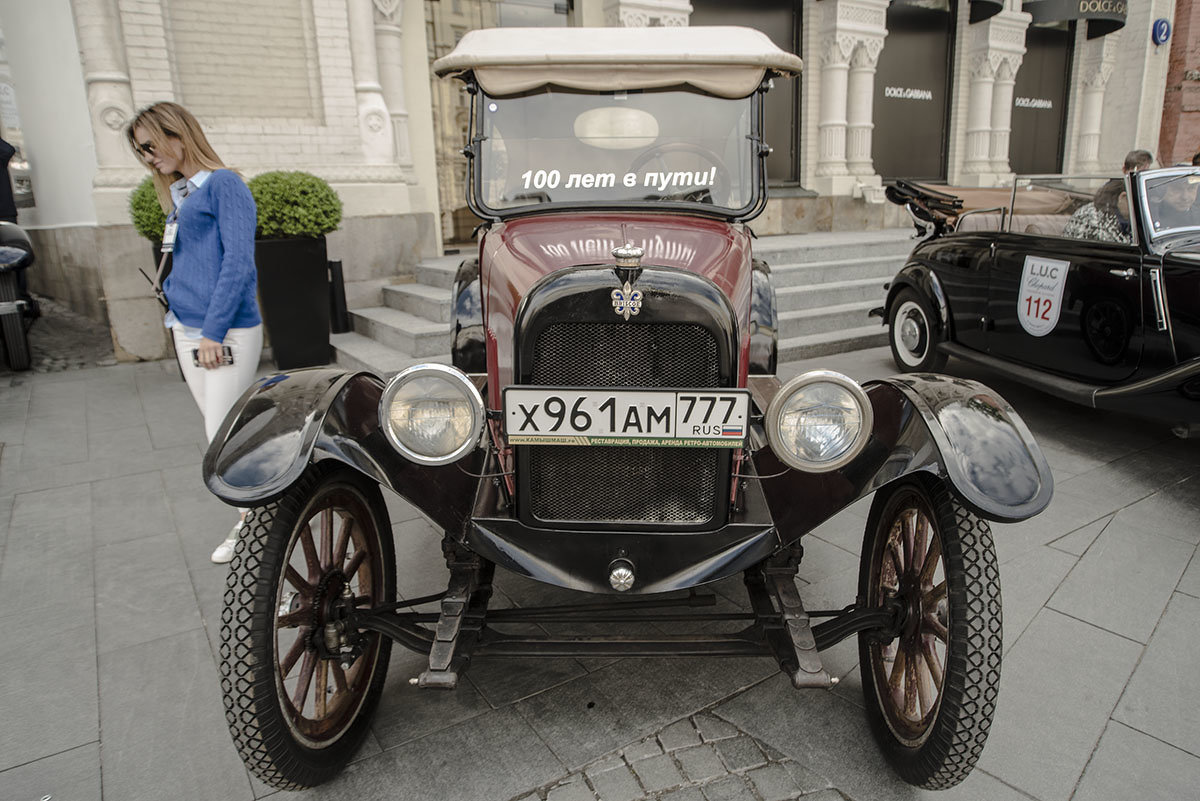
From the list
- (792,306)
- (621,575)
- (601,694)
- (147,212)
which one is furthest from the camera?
(792,306)

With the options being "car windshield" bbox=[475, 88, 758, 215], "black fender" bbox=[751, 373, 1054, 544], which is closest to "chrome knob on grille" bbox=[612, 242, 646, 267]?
"black fender" bbox=[751, 373, 1054, 544]

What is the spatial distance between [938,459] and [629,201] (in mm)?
1598

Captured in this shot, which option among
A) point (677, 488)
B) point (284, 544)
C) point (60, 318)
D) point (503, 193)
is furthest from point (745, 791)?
point (60, 318)

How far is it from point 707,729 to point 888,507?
932 mm

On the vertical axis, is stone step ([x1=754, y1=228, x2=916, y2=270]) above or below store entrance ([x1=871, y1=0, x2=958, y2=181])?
below

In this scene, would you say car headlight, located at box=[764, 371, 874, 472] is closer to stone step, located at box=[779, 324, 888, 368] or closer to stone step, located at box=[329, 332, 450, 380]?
stone step, located at box=[329, 332, 450, 380]

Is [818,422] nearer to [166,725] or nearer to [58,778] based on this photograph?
[166,725]

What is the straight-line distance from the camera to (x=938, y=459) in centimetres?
215

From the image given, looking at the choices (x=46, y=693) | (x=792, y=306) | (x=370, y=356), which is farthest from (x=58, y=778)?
(x=792, y=306)

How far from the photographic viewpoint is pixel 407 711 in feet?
8.60

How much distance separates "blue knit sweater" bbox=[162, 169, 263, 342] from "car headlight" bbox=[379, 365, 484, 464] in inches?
63.6

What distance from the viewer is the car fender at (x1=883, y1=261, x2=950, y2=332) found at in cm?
634

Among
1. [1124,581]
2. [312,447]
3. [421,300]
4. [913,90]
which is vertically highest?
[913,90]

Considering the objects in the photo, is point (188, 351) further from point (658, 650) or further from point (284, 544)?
point (658, 650)
